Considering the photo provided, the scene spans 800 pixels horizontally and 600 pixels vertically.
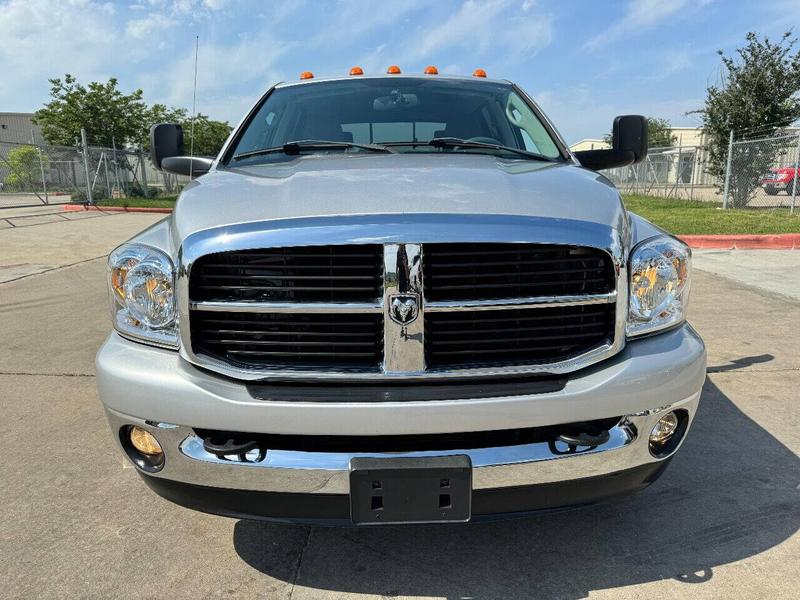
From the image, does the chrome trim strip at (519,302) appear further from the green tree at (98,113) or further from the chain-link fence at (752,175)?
the green tree at (98,113)

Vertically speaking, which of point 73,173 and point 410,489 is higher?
point 73,173

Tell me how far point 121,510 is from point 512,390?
1.72m

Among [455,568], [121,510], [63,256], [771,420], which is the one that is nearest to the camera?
[455,568]

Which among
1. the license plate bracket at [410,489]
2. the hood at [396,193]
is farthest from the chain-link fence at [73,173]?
the license plate bracket at [410,489]

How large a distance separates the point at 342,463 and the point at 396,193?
803 millimetres

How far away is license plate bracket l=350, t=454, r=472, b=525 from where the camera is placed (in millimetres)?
1704

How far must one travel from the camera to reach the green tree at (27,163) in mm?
20234

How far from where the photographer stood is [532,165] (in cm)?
258

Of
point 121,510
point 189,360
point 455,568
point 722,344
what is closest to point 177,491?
point 189,360

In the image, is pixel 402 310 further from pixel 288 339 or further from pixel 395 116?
pixel 395 116

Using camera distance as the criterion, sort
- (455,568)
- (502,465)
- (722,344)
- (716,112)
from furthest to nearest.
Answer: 1. (716,112)
2. (722,344)
3. (455,568)
4. (502,465)

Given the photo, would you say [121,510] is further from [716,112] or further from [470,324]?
[716,112]

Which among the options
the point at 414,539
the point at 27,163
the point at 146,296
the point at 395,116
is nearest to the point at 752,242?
the point at 395,116

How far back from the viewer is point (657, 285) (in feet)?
6.55
